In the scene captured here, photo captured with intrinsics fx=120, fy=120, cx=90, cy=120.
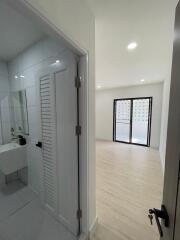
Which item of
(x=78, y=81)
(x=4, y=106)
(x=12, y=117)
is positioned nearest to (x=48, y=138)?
(x=78, y=81)

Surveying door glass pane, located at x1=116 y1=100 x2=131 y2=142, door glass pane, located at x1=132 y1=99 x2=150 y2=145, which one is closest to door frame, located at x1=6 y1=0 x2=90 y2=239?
door glass pane, located at x1=132 y1=99 x2=150 y2=145

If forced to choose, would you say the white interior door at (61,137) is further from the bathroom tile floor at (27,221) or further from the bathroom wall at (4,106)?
the bathroom wall at (4,106)

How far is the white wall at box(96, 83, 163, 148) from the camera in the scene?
4625 mm

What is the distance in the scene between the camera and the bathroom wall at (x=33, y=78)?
1546mm

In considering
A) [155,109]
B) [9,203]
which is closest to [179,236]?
[9,203]

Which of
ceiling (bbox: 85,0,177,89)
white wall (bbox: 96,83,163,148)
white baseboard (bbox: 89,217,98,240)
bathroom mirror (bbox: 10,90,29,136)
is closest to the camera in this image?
ceiling (bbox: 85,0,177,89)

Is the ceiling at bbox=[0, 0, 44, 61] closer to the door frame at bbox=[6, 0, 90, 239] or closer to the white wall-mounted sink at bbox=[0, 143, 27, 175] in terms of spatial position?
the door frame at bbox=[6, 0, 90, 239]

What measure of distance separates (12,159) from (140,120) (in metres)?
4.80

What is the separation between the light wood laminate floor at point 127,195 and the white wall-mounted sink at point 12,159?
1501mm

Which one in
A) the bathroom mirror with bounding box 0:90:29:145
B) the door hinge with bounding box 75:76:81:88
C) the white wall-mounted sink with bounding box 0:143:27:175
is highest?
the door hinge with bounding box 75:76:81:88

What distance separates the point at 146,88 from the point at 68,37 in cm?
457

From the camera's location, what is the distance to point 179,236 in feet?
1.48

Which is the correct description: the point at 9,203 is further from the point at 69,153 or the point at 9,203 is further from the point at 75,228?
the point at 69,153

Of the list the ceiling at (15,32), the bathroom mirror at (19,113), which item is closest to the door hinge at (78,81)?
the ceiling at (15,32)
